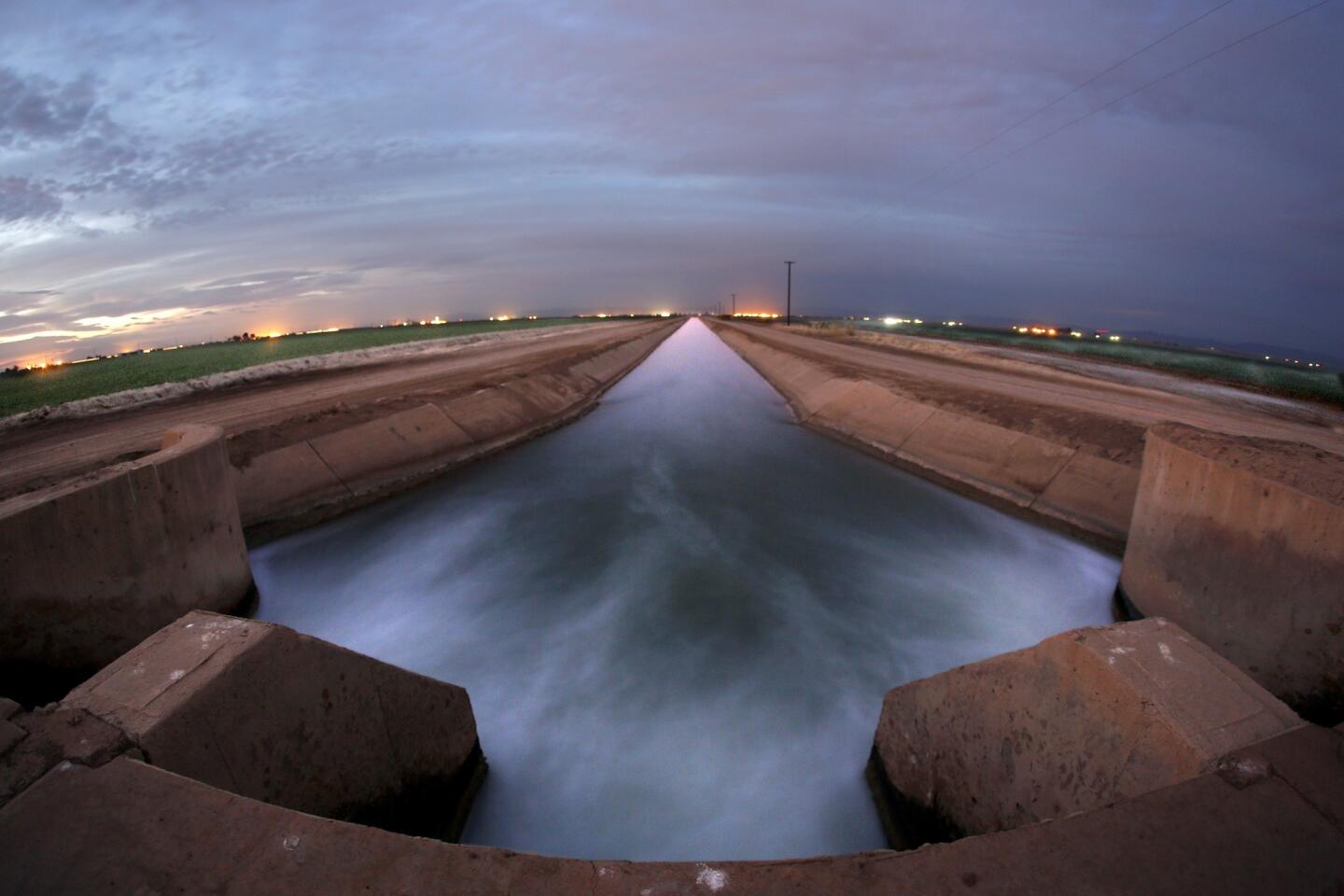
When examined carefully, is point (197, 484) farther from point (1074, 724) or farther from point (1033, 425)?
point (1033, 425)

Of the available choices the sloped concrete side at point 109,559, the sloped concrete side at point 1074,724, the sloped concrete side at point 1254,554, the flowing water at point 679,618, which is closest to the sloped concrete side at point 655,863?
the sloped concrete side at point 1074,724

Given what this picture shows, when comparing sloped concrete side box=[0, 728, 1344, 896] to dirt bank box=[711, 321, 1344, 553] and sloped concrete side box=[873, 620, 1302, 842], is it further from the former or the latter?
dirt bank box=[711, 321, 1344, 553]

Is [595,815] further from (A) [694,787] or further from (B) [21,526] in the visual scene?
(B) [21,526]

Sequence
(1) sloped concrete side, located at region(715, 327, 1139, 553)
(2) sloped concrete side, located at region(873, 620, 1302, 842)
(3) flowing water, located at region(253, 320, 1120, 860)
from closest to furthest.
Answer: (2) sloped concrete side, located at region(873, 620, 1302, 842) < (3) flowing water, located at region(253, 320, 1120, 860) < (1) sloped concrete side, located at region(715, 327, 1139, 553)

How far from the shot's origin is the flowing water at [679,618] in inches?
221

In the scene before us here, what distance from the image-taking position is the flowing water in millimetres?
5613

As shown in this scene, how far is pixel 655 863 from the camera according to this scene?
2.42 meters

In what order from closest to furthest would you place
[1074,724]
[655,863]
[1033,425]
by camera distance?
[655,863]
[1074,724]
[1033,425]

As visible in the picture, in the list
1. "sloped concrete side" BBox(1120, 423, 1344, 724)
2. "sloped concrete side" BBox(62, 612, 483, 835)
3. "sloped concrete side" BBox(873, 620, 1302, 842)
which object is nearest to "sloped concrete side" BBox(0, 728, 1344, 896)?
"sloped concrete side" BBox(873, 620, 1302, 842)

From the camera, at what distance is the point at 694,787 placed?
577 cm

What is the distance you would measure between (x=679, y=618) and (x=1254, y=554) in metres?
6.59

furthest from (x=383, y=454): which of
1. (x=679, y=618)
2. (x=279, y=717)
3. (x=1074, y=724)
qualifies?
(x=1074, y=724)

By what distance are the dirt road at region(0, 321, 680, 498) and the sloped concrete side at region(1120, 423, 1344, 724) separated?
14.6 metres

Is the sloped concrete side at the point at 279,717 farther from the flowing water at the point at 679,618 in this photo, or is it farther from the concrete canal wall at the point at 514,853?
the flowing water at the point at 679,618
